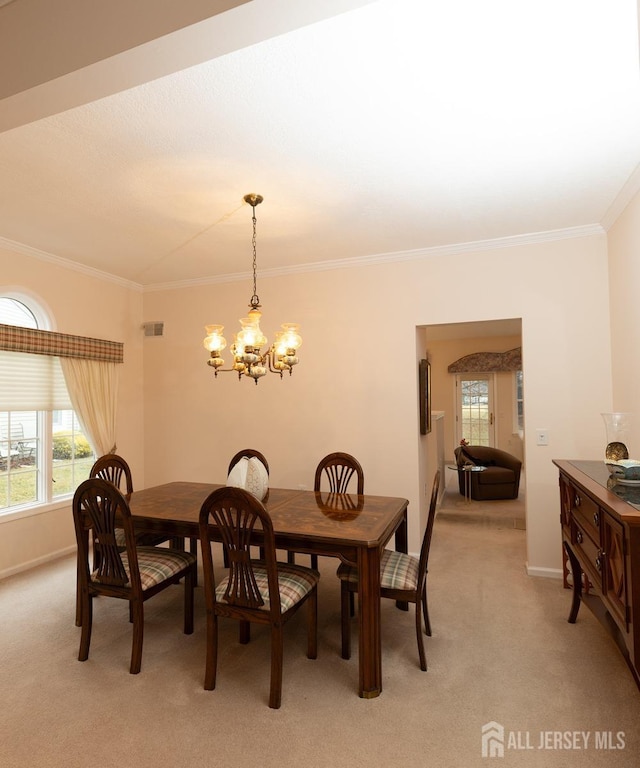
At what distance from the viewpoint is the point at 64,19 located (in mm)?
1441

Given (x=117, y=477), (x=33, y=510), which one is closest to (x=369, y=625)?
(x=117, y=477)

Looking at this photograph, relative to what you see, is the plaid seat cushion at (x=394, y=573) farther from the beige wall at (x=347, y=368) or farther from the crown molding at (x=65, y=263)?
the crown molding at (x=65, y=263)

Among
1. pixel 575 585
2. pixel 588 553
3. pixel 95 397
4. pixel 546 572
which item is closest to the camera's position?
pixel 588 553

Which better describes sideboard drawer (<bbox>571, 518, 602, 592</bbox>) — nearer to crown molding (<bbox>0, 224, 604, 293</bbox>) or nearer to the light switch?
the light switch

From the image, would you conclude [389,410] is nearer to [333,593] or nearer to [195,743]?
[333,593]

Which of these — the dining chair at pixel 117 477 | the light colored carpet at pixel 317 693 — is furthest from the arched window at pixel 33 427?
the light colored carpet at pixel 317 693

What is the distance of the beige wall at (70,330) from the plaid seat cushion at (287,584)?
2.55 metres

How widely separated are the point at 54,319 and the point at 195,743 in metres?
3.73

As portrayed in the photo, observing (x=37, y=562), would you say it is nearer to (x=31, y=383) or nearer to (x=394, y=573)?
(x=31, y=383)

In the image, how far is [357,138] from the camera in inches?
95.0

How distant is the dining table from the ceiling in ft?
6.78

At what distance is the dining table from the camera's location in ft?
7.40

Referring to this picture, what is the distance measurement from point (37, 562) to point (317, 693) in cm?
309

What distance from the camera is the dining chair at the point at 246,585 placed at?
7.18 ft
